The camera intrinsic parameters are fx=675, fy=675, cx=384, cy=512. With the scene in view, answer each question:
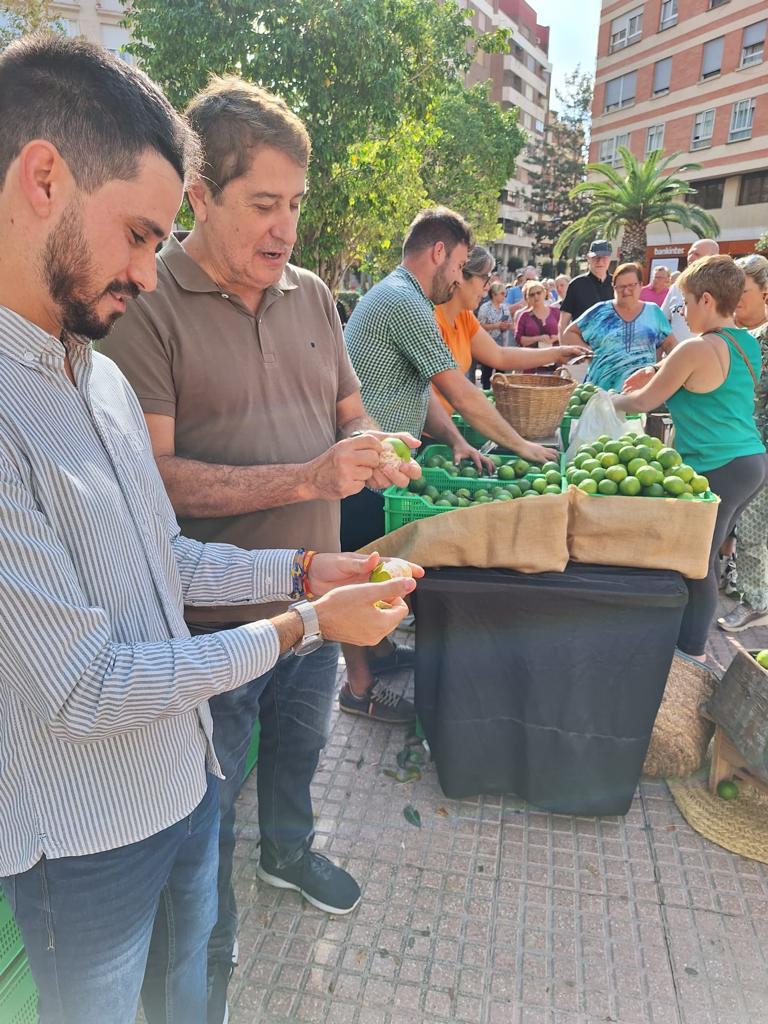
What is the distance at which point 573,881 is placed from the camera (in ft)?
8.50

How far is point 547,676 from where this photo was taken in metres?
2.72

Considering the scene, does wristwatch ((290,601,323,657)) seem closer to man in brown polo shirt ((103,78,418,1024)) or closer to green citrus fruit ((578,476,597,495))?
man in brown polo shirt ((103,78,418,1024))

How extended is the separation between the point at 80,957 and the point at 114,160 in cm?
135

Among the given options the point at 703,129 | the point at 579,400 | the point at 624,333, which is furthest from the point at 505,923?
the point at 703,129

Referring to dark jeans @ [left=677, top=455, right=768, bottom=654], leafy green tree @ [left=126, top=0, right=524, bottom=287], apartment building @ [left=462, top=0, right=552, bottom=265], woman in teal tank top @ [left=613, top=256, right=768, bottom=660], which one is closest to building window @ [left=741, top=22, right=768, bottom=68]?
leafy green tree @ [left=126, top=0, right=524, bottom=287]

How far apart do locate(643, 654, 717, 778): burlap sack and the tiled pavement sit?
13 centimetres

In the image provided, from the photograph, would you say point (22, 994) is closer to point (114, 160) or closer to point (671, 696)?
point (114, 160)

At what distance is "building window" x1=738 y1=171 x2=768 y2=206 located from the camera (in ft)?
92.1

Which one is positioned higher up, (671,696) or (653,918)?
(671,696)

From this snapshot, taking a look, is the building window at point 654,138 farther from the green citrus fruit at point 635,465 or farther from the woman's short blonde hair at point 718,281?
the green citrus fruit at point 635,465

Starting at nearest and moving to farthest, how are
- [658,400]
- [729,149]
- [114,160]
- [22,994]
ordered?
[114,160] < [22,994] < [658,400] < [729,149]

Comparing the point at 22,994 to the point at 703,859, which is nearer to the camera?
the point at 22,994

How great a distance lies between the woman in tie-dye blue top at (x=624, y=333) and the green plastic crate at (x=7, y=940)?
560cm

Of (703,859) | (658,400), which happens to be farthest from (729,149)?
(703,859)
